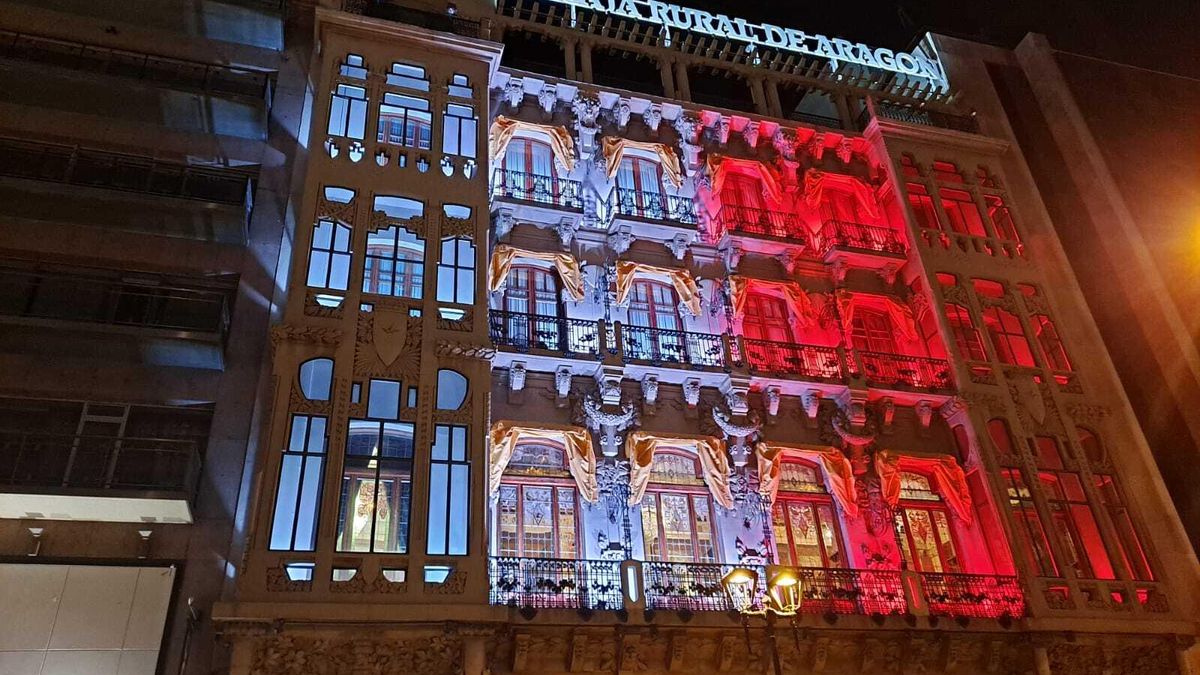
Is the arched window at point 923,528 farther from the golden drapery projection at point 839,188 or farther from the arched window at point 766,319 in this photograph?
the golden drapery projection at point 839,188

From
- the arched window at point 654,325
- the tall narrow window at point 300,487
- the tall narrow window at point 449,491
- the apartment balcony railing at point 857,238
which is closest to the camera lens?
the tall narrow window at point 300,487

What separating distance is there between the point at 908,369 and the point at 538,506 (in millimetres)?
10645

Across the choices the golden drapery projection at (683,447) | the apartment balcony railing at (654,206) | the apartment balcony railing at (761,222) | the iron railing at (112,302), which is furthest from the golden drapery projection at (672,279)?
the iron railing at (112,302)

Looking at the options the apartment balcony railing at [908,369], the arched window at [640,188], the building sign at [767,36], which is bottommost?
the apartment balcony railing at [908,369]

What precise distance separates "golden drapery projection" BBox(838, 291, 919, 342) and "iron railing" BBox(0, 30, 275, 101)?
15931 millimetres

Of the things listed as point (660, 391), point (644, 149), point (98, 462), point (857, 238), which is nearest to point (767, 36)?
point (644, 149)

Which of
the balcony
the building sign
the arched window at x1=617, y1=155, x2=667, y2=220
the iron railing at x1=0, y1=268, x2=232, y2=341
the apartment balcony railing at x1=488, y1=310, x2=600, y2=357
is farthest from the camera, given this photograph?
the building sign

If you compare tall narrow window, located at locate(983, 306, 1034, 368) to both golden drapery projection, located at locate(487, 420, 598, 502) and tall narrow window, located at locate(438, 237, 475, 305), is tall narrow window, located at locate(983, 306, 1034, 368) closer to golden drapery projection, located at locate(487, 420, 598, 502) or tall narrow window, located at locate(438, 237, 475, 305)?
golden drapery projection, located at locate(487, 420, 598, 502)

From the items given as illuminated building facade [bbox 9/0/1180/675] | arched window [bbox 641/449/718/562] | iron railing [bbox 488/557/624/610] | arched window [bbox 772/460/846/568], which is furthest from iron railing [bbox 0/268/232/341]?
arched window [bbox 772/460/846/568]

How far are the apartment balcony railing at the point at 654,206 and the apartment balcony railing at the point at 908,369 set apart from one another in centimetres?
601

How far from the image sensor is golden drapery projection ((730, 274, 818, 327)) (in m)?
23.4

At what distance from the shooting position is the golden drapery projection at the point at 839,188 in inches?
1017

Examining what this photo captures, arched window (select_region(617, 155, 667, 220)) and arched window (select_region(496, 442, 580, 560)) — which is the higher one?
arched window (select_region(617, 155, 667, 220))

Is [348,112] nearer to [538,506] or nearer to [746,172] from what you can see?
[538,506]
